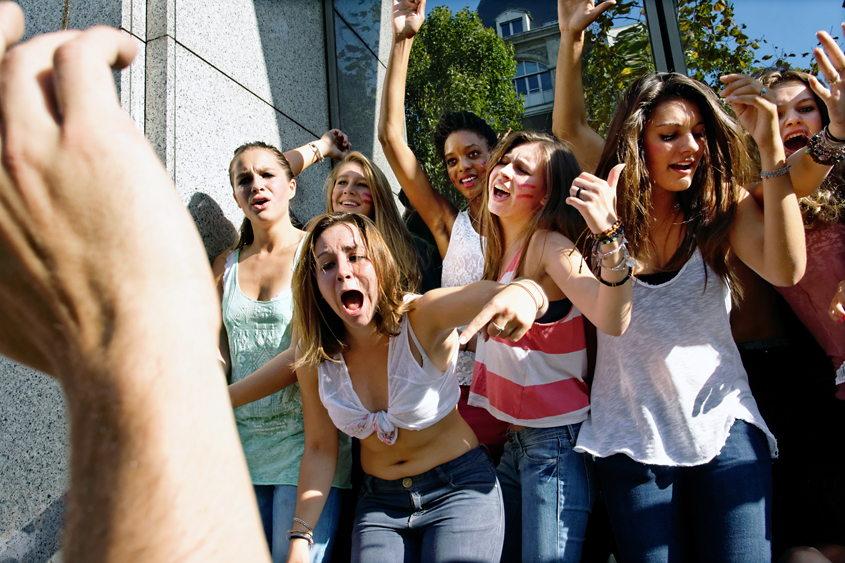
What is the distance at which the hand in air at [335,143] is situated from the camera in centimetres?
426

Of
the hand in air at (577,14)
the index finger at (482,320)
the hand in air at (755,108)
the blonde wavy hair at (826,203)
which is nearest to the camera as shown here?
the index finger at (482,320)

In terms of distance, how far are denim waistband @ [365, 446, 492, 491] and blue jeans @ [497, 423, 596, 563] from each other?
0.17 m

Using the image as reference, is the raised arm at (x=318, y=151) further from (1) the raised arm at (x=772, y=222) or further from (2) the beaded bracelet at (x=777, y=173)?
(2) the beaded bracelet at (x=777, y=173)

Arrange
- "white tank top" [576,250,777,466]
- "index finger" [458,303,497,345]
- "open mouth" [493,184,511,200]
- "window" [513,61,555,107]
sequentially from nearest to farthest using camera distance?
"index finger" [458,303,497,345] → "white tank top" [576,250,777,466] → "open mouth" [493,184,511,200] → "window" [513,61,555,107]

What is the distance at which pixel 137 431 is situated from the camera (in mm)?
550

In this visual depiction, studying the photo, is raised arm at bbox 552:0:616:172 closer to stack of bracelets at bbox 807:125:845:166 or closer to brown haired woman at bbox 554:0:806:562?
brown haired woman at bbox 554:0:806:562

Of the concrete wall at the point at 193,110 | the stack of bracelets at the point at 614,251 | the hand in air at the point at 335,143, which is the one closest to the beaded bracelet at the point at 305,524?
the concrete wall at the point at 193,110

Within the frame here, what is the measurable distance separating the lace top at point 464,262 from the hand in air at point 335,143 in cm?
161

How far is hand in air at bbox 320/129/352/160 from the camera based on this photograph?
4262 millimetres

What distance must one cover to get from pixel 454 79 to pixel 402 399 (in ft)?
10.7

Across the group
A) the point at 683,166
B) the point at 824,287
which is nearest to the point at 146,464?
the point at 683,166

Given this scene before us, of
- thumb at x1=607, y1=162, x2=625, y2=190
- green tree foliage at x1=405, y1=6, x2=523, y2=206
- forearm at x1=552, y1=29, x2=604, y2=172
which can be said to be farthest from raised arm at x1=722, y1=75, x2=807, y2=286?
green tree foliage at x1=405, y1=6, x2=523, y2=206

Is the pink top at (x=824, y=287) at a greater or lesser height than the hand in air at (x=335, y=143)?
lesser

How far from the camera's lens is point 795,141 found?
255 cm
